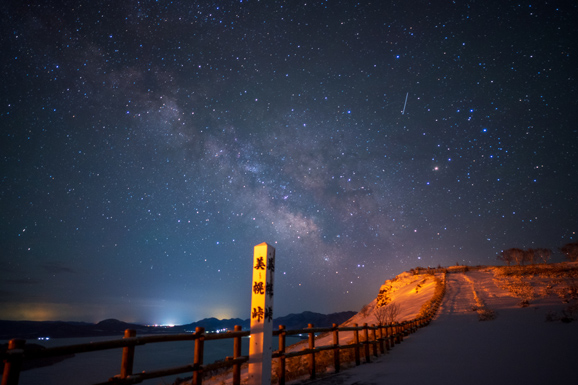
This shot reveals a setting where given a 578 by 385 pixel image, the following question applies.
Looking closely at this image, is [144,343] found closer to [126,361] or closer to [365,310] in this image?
[126,361]

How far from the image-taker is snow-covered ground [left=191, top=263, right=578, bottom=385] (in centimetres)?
750

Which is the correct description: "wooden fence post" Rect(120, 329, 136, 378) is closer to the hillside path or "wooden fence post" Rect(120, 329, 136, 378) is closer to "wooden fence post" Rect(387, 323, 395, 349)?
the hillside path

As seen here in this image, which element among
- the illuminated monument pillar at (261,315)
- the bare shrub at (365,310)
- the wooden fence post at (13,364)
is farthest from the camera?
the bare shrub at (365,310)

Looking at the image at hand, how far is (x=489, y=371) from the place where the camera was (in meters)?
7.88

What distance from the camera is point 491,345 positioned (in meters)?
12.2

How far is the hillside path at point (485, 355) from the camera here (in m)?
7.31

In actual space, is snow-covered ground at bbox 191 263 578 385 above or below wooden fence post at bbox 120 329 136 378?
below

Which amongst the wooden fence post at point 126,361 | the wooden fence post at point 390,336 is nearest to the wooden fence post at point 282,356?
Answer: the wooden fence post at point 126,361

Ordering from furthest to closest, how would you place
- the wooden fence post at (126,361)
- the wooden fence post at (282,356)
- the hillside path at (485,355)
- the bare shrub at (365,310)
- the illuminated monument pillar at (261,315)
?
the bare shrub at (365,310), the hillside path at (485,355), the wooden fence post at (282,356), the illuminated monument pillar at (261,315), the wooden fence post at (126,361)

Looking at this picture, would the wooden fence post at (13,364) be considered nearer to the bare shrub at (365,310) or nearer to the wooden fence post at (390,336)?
the wooden fence post at (390,336)

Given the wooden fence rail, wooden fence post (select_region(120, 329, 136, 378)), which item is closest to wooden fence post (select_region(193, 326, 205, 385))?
the wooden fence rail

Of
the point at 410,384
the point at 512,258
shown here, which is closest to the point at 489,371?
the point at 410,384

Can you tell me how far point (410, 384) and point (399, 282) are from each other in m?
48.2

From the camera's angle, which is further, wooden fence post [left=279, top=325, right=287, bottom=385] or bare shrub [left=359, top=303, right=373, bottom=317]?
bare shrub [left=359, top=303, right=373, bottom=317]
